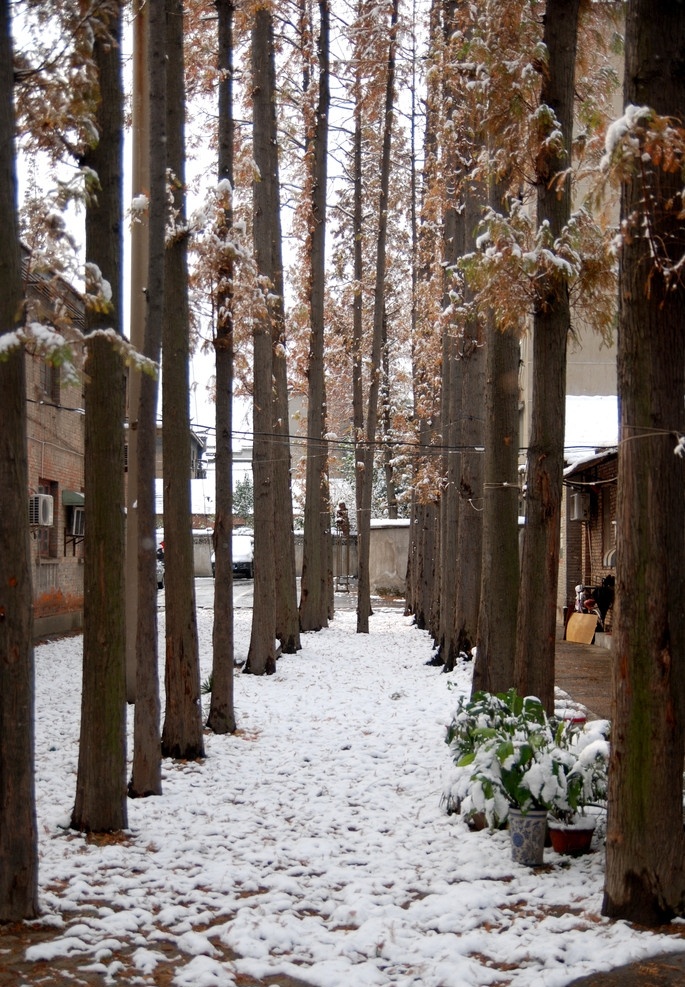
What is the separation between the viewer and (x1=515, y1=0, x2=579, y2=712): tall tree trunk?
8.11 metres

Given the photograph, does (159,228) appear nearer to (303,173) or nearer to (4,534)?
(4,534)

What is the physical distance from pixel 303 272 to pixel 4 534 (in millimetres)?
20205

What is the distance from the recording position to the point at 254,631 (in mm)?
15742

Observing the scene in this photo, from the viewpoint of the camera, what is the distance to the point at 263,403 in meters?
14.9

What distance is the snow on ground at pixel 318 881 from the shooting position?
4.99 metres

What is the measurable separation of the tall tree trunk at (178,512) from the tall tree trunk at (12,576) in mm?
4338

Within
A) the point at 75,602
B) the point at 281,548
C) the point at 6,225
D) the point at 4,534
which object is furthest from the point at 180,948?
the point at 75,602

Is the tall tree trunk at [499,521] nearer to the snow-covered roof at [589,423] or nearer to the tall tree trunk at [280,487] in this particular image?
the tall tree trunk at [280,487]

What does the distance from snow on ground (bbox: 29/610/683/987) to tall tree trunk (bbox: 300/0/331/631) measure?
11.4m

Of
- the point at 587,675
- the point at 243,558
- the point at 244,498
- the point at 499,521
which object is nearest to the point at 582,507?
the point at 587,675

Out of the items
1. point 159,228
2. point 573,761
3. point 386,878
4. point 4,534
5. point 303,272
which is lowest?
point 386,878

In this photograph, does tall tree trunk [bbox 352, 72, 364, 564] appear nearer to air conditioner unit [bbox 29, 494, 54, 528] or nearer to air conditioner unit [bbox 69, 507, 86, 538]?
air conditioner unit [bbox 69, 507, 86, 538]

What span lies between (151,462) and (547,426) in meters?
3.04

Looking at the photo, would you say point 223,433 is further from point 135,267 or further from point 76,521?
point 76,521
